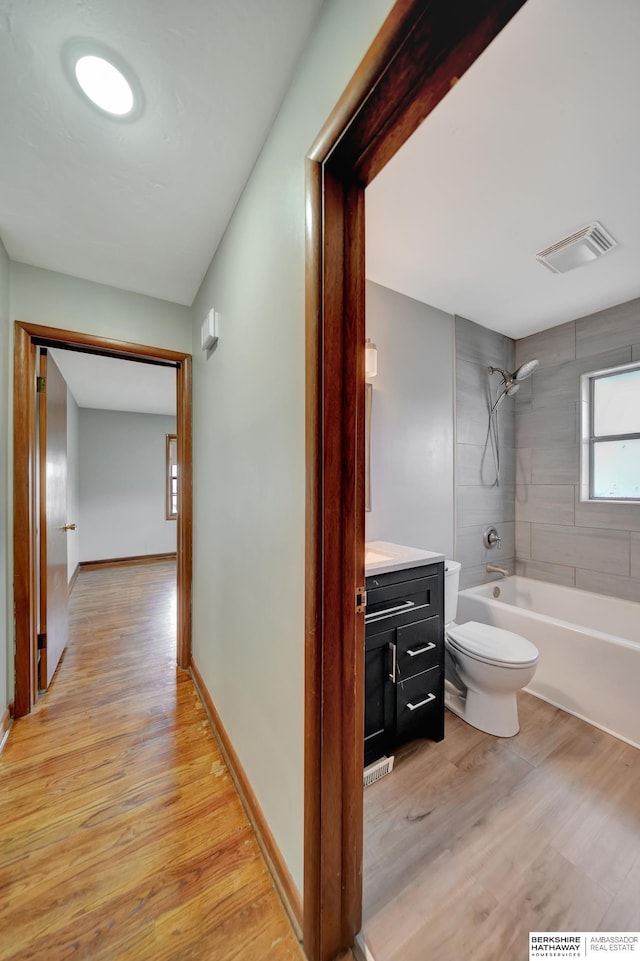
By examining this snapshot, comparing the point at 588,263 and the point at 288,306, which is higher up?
the point at 588,263

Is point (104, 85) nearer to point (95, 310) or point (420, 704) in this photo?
point (95, 310)

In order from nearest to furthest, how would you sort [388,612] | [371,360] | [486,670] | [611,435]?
[388,612] < [486,670] < [371,360] < [611,435]

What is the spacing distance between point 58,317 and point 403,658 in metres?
2.54

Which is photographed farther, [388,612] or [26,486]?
[26,486]

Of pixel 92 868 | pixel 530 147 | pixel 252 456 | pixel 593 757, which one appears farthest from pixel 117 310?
pixel 593 757

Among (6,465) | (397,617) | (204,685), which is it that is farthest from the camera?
(204,685)

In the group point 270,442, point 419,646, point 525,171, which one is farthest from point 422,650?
point 525,171

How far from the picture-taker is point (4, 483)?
180cm

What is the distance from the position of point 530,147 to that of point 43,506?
2908mm

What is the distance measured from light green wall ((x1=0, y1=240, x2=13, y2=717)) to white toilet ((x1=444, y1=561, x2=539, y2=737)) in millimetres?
2259

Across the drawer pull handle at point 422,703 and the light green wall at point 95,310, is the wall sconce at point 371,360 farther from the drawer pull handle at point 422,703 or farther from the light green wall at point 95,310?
the drawer pull handle at point 422,703

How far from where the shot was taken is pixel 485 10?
1.78 feet

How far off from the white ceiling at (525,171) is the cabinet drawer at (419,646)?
186 cm

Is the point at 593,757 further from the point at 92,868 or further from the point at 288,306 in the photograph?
the point at 288,306
